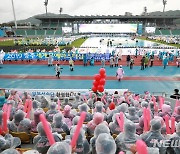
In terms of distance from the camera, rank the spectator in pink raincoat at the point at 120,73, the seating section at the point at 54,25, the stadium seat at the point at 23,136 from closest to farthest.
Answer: the stadium seat at the point at 23,136 < the spectator in pink raincoat at the point at 120,73 < the seating section at the point at 54,25

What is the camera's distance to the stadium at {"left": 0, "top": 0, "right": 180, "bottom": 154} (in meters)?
4.94

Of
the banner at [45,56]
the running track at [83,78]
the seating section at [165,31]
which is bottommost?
the running track at [83,78]

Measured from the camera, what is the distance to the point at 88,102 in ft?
34.6

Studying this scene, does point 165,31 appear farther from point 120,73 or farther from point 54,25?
point 120,73

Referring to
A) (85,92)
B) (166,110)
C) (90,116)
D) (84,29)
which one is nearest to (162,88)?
(85,92)

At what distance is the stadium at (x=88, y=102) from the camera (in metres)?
4.94

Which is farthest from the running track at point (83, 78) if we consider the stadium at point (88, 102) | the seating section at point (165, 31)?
the seating section at point (165, 31)

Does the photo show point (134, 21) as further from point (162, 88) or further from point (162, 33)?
A: point (162, 88)

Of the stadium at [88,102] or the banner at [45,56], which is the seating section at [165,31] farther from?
the banner at [45,56]

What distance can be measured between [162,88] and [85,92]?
6.22 metres

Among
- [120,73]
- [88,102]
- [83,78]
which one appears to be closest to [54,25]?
[83,78]

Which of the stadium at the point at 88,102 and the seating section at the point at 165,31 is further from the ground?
the seating section at the point at 165,31

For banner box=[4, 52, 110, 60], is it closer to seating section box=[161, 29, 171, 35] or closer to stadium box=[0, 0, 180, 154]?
stadium box=[0, 0, 180, 154]

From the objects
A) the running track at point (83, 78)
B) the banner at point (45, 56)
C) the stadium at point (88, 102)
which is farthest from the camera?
the banner at point (45, 56)
